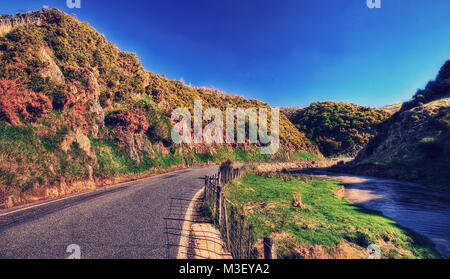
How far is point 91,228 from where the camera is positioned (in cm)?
617

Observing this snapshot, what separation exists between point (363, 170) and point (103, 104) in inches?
1483

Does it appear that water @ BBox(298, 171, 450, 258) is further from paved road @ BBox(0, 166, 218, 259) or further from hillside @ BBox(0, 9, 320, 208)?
hillside @ BBox(0, 9, 320, 208)

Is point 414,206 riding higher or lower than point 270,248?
lower

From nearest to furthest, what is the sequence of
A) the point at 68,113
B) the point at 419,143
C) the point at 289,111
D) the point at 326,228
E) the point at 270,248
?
1. the point at 270,248
2. the point at 326,228
3. the point at 68,113
4. the point at 419,143
5. the point at 289,111

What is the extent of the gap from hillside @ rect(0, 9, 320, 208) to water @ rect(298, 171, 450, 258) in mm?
19107

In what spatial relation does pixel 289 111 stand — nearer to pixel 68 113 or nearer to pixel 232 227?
pixel 68 113

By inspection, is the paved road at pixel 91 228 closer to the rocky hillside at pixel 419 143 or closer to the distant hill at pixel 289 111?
the rocky hillside at pixel 419 143

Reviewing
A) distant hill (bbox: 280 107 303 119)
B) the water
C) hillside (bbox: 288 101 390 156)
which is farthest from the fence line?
distant hill (bbox: 280 107 303 119)

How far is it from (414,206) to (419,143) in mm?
15903

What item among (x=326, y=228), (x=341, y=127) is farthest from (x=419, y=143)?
(x=341, y=127)

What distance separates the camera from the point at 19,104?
450 inches
